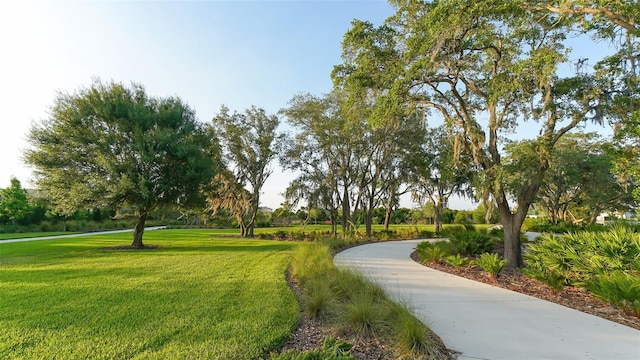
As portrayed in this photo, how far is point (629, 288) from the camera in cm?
440

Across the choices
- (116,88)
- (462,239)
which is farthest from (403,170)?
(116,88)

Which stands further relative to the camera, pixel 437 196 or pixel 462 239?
pixel 437 196

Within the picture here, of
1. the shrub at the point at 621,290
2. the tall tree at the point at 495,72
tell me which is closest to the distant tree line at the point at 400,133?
the tall tree at the point at 495,72

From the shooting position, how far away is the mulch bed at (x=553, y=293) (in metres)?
4.46

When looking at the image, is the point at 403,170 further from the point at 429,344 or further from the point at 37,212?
the point at 37,212

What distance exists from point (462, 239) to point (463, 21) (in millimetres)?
7510

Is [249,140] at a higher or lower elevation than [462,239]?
higher

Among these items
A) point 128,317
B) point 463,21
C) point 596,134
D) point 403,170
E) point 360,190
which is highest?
point 596,134

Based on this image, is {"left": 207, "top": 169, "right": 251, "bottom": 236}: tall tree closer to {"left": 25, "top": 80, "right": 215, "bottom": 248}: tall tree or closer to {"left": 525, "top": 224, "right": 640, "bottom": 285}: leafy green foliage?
{"left": 25, "top": 80, "right": 215, "bottom": 248}: tall tree

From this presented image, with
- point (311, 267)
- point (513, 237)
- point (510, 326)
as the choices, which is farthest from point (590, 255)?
point (311, 267)

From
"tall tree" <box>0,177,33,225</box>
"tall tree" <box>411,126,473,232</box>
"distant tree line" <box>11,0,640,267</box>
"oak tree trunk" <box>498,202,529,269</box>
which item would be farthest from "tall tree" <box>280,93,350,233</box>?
"tall tree" <box>0,177,33,225</box>

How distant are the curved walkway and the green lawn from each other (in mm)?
2106

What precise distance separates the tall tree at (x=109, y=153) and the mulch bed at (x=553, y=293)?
37.0 ft

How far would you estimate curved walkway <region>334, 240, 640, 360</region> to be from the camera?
3.25 meters
